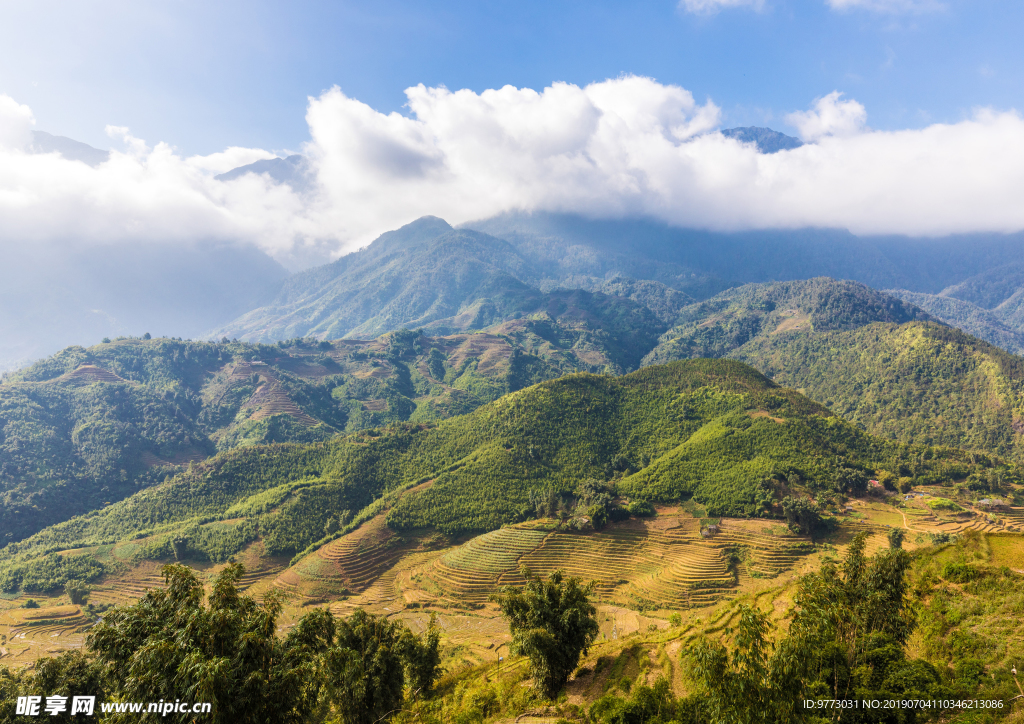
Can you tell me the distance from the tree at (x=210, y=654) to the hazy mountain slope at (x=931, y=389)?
17604 centimetres

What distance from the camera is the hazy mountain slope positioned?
A: 126m

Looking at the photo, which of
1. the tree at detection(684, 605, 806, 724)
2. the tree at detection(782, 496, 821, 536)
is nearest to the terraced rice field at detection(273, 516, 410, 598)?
the tree at detection(782, 496, 821, 536)

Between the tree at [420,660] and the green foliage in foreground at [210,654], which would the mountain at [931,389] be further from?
the green foliage in foreground at [210,654]

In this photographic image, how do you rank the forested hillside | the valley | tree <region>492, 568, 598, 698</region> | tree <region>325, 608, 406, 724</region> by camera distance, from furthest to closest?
the forested hillside, the valley, tree <region>492, 568, 598, 698</region>, tree <region>325, 608, 406, 724</region>

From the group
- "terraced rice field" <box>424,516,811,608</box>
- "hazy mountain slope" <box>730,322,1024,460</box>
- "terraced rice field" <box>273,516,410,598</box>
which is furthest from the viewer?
"hazy mountain slope" <box>730,322,1024,460</box>

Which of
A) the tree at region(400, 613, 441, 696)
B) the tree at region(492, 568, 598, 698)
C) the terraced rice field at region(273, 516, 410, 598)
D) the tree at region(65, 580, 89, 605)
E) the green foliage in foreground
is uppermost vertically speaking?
the green foliage in foreground

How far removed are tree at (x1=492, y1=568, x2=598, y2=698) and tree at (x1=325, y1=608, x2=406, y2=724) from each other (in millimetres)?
8282

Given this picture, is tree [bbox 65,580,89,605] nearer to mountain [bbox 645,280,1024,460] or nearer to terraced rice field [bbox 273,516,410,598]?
terraced rice field [bbox 273,516,410,598]

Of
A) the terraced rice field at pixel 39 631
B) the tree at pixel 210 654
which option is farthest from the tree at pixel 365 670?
the terraced rice field at pixel 39 631

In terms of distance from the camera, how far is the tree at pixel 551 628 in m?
28.1

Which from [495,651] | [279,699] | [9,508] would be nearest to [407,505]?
[495,651]

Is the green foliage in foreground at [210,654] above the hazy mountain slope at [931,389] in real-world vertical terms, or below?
below

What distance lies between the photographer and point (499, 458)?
9831 cm

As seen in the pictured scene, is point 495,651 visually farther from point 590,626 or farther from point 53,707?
point 53,707
